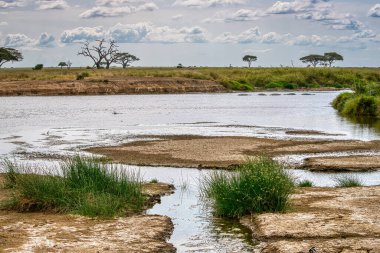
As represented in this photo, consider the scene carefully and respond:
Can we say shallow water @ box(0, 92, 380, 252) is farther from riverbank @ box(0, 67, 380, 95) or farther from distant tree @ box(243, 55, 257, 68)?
distant tree @ box(243, 55, 257, 68)

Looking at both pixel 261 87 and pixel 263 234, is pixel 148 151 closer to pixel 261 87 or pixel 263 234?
pixel 263 234

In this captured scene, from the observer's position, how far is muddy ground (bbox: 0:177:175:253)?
12.2 m

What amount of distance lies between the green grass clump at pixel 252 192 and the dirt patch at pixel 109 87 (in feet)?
223

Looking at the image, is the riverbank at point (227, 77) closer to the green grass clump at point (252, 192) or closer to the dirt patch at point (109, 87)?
the dirt patch at point (109, 87)

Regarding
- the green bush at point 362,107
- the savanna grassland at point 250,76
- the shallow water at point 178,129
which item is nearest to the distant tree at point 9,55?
the savanna grassland at point 250,76

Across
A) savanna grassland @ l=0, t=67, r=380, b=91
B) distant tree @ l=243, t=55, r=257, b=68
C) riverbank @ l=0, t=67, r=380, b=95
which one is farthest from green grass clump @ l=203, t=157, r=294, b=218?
distant tree @ l=243, t=55, r=257, b=68

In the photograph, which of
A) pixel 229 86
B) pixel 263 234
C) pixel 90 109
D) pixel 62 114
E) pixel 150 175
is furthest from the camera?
pixel 229 86

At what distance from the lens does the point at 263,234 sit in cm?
1327

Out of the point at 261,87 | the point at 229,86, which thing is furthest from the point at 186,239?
the point at 261,87

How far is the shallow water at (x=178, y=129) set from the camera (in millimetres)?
14508

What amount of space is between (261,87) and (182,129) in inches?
2614

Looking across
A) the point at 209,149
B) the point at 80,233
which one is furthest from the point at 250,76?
the point at 80,233

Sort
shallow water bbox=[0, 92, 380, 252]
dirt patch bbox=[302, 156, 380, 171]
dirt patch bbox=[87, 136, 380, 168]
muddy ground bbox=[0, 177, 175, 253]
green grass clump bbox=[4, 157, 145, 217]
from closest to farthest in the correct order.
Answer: muddy ground bbox=[0, 177, 175, 253]
shallow water bbox=[0, 92, 380, 252]
green grass clump bbox=[4, 157, 145, 217]
dirt patch bbox=[302, 156, 380, 171]
dirt patch bbox=[87, 136, 380, 168]

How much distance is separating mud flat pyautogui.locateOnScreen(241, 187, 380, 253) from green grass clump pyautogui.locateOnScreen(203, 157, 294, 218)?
324 mm
